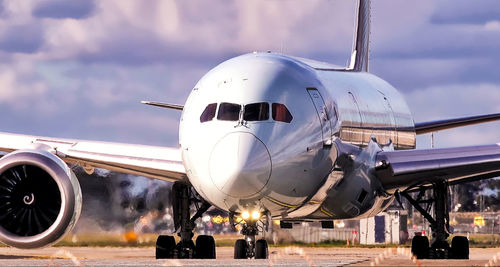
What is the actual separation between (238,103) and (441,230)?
8100 mm

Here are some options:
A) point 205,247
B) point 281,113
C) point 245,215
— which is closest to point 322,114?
point 281,113

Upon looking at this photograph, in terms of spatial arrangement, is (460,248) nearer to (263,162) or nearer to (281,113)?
(281,113)

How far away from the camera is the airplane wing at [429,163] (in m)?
24.2

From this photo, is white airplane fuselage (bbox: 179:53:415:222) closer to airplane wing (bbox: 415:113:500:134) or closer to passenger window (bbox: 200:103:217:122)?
passenger window (bbox: 200:103:217:122)

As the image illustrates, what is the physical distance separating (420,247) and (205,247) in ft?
15.7

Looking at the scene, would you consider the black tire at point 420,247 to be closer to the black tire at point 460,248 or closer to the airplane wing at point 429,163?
the black tire at point 460,248

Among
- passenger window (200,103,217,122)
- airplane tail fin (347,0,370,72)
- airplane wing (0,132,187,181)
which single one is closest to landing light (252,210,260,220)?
passenger window (200,103,217,122)

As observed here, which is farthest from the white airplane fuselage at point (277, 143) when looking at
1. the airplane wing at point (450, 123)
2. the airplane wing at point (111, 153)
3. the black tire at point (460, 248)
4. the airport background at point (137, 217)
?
the airport background at point (137, 217)

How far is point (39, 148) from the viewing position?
2275 centimetres

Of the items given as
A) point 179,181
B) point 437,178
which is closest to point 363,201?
point 437,178

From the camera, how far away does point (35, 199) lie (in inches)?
866

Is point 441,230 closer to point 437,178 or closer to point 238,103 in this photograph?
point 437,178

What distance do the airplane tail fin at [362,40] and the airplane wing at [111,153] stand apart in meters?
9.51

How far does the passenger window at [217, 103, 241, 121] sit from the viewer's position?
20.1m
